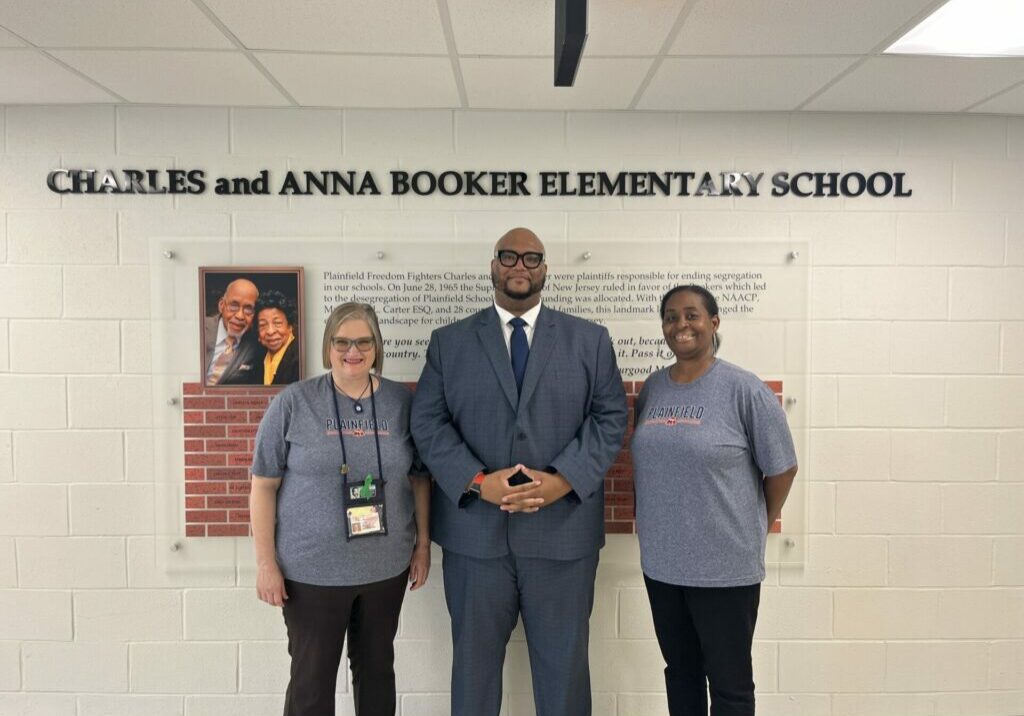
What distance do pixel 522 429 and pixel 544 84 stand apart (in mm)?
1196

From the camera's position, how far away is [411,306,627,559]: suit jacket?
188 centimetres

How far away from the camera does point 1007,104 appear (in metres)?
2.24

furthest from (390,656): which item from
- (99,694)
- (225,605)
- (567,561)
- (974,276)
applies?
(974,276)

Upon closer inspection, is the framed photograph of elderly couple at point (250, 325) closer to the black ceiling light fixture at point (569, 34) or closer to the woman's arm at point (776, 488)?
the black ceiling light fixture at point (569, 34)

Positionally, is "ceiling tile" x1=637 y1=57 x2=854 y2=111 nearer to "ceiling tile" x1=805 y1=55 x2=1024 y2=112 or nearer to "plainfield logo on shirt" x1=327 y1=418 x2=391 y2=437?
"ceiling tile" x1=805 y1=55 x2=1024 y2=112

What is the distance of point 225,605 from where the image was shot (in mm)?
2373

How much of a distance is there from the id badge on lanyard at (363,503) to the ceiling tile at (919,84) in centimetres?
205

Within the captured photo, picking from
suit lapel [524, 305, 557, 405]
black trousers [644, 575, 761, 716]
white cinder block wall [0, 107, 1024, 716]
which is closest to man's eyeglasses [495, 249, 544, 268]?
suit lapel [524, 305, 557, 405]

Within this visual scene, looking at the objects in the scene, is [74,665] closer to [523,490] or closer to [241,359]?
[241,359]

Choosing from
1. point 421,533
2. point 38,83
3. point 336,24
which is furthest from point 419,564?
point 38,83

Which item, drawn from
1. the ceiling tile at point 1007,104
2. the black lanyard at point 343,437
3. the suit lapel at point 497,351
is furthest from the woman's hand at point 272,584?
the ceiling tile at point 1007,104

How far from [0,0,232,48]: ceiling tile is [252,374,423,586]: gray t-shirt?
108cm

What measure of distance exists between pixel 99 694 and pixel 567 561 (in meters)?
2.00

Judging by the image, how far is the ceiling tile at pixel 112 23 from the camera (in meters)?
1.58
